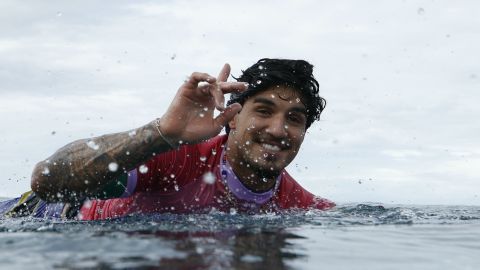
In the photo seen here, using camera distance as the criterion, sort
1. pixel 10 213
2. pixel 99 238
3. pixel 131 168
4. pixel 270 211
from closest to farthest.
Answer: pixel 99 238, pixel 131 168, pixel 270 211, pixel 10 213

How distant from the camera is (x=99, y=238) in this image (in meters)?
3.14

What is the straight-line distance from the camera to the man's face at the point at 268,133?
5379mm

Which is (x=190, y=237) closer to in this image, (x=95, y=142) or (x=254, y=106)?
(x=95, y=142)

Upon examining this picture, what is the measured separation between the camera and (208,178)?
5195mm

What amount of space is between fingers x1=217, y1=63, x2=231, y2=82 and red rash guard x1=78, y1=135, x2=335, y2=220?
0.91m

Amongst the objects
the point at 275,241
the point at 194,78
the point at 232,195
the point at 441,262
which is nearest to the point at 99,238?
the point at 275,241

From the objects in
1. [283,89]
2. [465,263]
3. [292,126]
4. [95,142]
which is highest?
[283,89]

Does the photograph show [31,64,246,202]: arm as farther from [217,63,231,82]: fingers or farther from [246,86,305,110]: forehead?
[246,86,305,110]: forehead

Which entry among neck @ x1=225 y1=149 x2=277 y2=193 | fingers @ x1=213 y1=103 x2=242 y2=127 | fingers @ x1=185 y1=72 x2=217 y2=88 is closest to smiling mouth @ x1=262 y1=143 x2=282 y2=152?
neck @ x1=225 y1=149 x2=277 y2=193

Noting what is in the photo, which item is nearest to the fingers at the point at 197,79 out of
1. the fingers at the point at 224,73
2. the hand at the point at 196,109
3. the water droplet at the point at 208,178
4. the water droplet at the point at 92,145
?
the hand at the point at 196,109

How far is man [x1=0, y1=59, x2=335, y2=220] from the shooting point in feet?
13.4

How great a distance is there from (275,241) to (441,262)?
95 cm

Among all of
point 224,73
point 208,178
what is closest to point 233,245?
point 224,73

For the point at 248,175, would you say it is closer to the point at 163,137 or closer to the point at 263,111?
the point at 263,111
